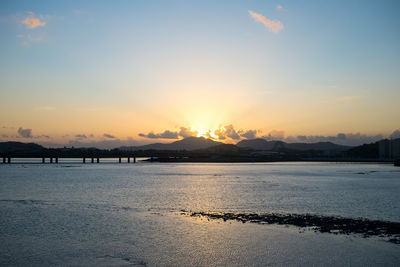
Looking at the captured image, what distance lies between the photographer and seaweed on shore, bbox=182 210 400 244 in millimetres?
20375

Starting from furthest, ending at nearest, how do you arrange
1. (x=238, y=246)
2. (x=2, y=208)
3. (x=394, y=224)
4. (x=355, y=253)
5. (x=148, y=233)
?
(x=2, y=208) < (x=394, y=224) < (x=148, y=233) < (x=238, y=246) < (x=355, y=253)

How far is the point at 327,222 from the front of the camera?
23609mm

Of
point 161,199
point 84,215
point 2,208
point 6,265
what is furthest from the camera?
point 161,199

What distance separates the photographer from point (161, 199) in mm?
38500

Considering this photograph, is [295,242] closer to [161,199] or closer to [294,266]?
[294,266]

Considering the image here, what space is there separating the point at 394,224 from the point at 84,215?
70.8 feet

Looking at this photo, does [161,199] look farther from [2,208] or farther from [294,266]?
[294,266]

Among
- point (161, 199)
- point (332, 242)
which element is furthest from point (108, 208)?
point (332, 242)

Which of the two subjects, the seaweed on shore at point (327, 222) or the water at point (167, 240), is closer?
the water at point (167, 240)

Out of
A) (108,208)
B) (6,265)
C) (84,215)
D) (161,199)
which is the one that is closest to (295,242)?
(6,265)

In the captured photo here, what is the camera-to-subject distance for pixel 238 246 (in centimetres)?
1772

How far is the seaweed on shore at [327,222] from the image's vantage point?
2038 cm

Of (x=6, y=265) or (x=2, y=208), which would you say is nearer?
(x=6, y=265)

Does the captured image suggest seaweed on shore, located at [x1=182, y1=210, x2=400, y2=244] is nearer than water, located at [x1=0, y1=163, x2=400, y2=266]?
No
